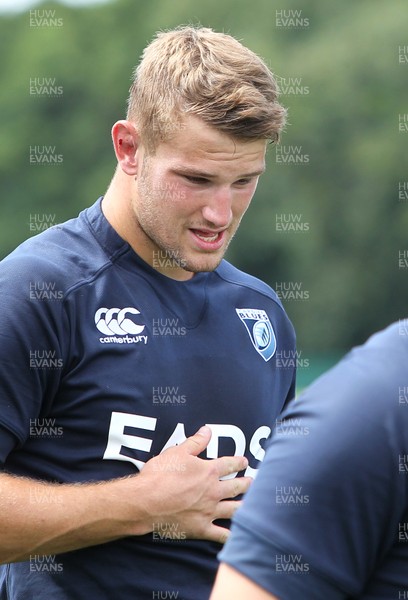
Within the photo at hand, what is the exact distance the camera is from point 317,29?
4441 cm

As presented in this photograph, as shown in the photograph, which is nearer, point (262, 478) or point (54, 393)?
point (262, 478)

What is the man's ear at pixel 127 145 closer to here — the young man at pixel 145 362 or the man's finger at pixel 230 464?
the young man at pixel 145 362

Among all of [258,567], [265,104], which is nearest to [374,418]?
[258,567]

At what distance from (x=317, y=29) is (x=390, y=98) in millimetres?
6134

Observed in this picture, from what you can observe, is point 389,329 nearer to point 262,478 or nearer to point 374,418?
point 374,418

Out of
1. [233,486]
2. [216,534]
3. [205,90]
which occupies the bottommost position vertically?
[216,534]

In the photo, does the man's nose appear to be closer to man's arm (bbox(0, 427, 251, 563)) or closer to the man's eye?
the man's eye

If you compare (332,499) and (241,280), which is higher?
(241,280)

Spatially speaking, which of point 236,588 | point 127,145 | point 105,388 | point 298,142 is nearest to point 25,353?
point 105,388

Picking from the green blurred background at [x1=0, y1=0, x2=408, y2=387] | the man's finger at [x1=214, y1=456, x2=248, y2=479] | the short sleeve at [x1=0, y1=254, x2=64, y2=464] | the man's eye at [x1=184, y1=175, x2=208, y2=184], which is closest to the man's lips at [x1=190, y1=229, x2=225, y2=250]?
the man's eye at [x1=184, y1=175, x2=208, y2=184]

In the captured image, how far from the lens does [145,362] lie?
120 inches

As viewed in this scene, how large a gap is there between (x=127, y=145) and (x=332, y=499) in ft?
5.99

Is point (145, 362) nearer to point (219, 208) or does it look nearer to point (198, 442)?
point (198, 442)

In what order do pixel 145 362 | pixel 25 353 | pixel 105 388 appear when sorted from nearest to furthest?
1. pixel 25 353
2. pixel 105 388
3. pixel 145 362
